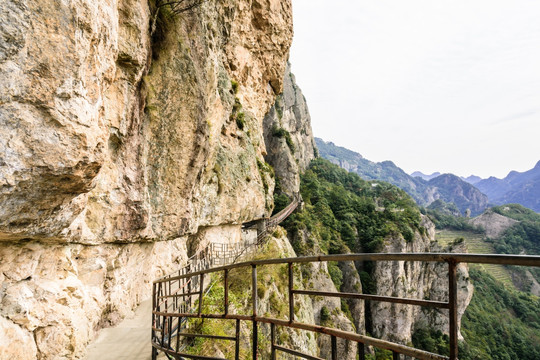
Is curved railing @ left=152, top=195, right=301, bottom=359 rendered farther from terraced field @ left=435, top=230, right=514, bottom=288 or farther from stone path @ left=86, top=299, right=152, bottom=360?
terraced field @ left=435, top=230, right=514, bottom=288

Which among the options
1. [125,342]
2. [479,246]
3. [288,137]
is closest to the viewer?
[125,342]

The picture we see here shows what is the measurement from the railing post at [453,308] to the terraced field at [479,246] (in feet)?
226

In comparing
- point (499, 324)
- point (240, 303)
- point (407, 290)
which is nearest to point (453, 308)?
point (240, 303)

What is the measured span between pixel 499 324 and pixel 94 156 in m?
55.5

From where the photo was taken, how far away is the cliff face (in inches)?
123

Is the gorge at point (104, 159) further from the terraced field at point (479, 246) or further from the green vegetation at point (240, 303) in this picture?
the terraced field at point (479, 246)

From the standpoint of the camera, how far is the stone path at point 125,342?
180 inches

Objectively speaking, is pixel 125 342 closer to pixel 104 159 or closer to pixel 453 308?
pixel 104 159

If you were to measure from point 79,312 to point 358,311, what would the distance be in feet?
84.1

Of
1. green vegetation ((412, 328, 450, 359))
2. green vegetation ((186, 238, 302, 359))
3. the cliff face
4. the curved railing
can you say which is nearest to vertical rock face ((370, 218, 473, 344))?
green vegetation ((412, 328, 450, 359))

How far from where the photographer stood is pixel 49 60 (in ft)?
10.4

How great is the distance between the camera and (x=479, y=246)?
233ft

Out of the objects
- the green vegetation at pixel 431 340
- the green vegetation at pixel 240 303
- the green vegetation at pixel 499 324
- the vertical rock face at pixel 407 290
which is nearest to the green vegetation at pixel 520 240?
the green vegetation at pixel 499 324

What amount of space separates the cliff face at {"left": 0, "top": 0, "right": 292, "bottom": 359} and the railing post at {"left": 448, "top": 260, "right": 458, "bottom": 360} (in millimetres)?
4292
